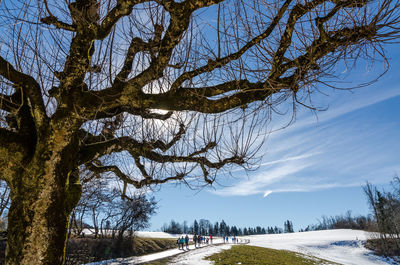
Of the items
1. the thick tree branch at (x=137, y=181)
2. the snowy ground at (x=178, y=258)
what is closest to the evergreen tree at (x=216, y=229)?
the snowy ground at (x=178, y=258)

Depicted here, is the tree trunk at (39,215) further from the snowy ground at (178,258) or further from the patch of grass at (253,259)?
the patch of grass at (253,259)

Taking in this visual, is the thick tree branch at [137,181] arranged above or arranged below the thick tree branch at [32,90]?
below

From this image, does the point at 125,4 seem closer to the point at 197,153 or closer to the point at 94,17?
the point at 94,17

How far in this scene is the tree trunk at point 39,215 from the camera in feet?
8.93

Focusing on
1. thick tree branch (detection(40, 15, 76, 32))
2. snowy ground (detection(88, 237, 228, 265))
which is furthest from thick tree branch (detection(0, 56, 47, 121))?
snowy ground (detection(88, 237, 228, 265))

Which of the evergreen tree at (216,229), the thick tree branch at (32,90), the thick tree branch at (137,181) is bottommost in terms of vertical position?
the evergreen tree at (216,229)

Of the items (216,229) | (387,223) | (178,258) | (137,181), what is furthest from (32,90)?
(216,229)

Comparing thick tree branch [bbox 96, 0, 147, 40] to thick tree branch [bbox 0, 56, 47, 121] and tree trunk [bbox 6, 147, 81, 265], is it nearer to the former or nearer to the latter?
thick tree branch [bbox 0, 56, 47, 121]

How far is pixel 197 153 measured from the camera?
5.83 metres

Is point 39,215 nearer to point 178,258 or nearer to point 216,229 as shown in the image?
point 178,258

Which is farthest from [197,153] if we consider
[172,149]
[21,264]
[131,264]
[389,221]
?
[389,221]

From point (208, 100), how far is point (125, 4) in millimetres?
1655

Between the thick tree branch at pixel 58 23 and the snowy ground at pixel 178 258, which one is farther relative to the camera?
the snowy ground at pixel 178 258

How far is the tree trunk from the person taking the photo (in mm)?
2721
